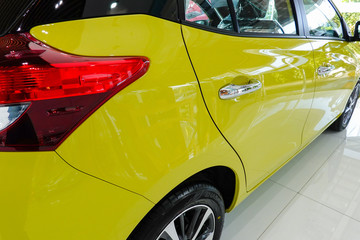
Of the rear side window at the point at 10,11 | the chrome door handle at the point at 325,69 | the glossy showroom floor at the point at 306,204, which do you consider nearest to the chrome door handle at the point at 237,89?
the rear side window at the point at 10,11

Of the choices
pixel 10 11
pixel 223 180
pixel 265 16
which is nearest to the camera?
pixel 10 11

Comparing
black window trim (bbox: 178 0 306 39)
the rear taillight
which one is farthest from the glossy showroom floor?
the rear taillight

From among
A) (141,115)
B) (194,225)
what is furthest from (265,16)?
(194,225)

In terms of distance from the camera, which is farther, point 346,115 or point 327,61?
point 346,115

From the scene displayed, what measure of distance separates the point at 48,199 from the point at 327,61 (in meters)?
1.71

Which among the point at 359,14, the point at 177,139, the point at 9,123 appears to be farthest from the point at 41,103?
the point at 359,14

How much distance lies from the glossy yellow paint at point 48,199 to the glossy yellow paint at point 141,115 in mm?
36

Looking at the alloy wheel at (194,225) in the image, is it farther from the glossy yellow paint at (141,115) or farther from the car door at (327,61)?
the car door at (327,61)

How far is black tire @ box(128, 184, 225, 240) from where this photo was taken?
80 cm

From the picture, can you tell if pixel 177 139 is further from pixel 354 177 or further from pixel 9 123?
pixel 354 177

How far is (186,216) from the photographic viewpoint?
105cm

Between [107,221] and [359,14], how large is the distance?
7861mm

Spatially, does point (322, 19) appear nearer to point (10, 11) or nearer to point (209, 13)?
point (209, 13)

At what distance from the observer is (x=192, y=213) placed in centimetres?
102
